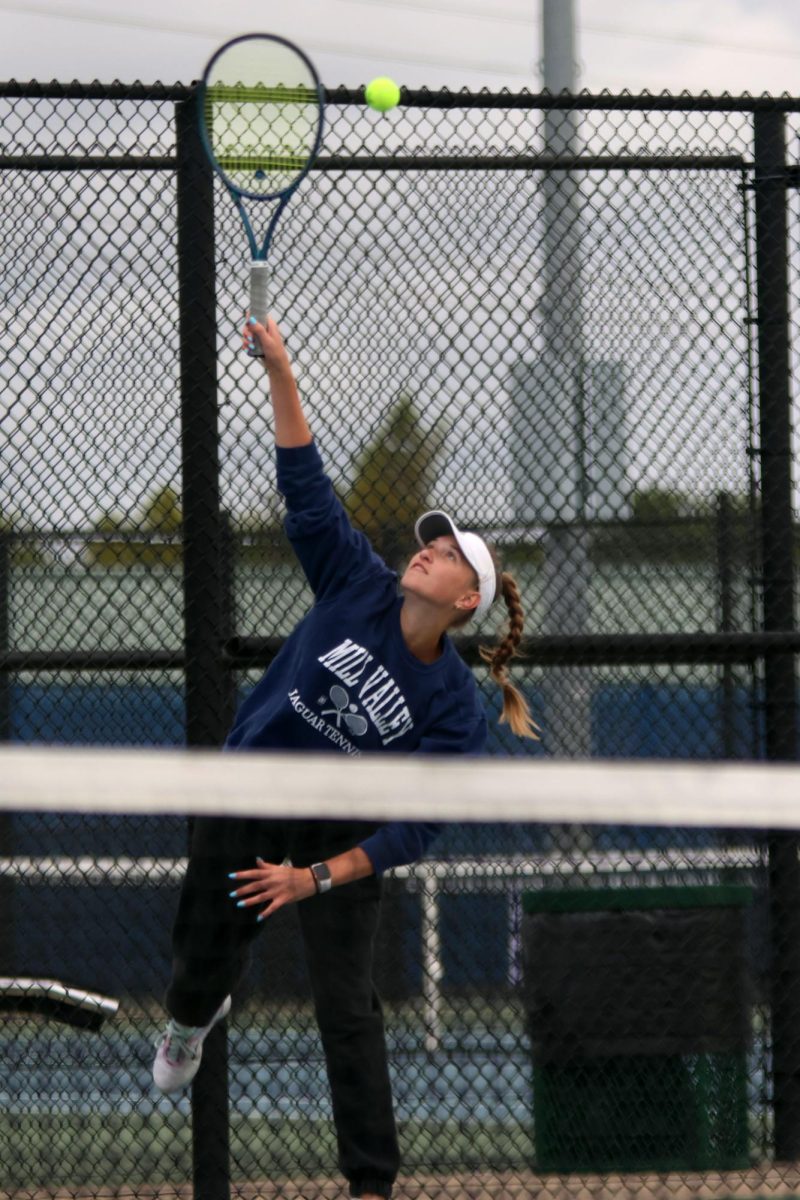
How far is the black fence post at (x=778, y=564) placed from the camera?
4000 mm

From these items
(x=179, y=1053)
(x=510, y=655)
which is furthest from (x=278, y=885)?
(x=510, y=655)

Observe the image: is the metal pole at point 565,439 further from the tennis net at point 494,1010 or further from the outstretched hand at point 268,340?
the outstretched hand at point 268,340

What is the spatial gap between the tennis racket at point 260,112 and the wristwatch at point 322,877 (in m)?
1.33

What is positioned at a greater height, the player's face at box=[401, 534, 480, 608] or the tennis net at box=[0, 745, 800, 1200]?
the player's face at box=[401, 534, 480, 608]

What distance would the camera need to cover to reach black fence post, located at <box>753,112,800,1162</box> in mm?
4000

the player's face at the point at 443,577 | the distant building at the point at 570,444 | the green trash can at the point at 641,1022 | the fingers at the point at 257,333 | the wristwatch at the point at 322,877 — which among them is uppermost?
the fingers at the point at 257,333

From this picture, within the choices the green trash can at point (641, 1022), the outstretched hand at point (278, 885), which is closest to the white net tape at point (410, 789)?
the outstretched hand at point (278, 885)

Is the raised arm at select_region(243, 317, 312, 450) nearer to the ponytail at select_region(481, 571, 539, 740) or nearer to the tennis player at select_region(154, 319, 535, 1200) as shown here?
the tennis player at select_region(154, 319, 535, 1200)

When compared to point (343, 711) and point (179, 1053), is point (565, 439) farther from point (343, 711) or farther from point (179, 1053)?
point (179, 1053)

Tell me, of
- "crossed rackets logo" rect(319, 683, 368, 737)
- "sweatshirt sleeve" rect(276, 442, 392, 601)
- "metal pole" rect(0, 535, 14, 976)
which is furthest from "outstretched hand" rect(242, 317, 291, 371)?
"metal pole" rect(0, 535, 14, 976)

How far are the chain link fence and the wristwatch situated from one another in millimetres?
647

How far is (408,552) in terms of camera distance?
4.16 m

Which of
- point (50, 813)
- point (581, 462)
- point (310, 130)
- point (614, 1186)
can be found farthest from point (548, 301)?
point (614, 1186)

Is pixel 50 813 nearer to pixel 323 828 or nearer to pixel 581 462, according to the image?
pixel 323 828
